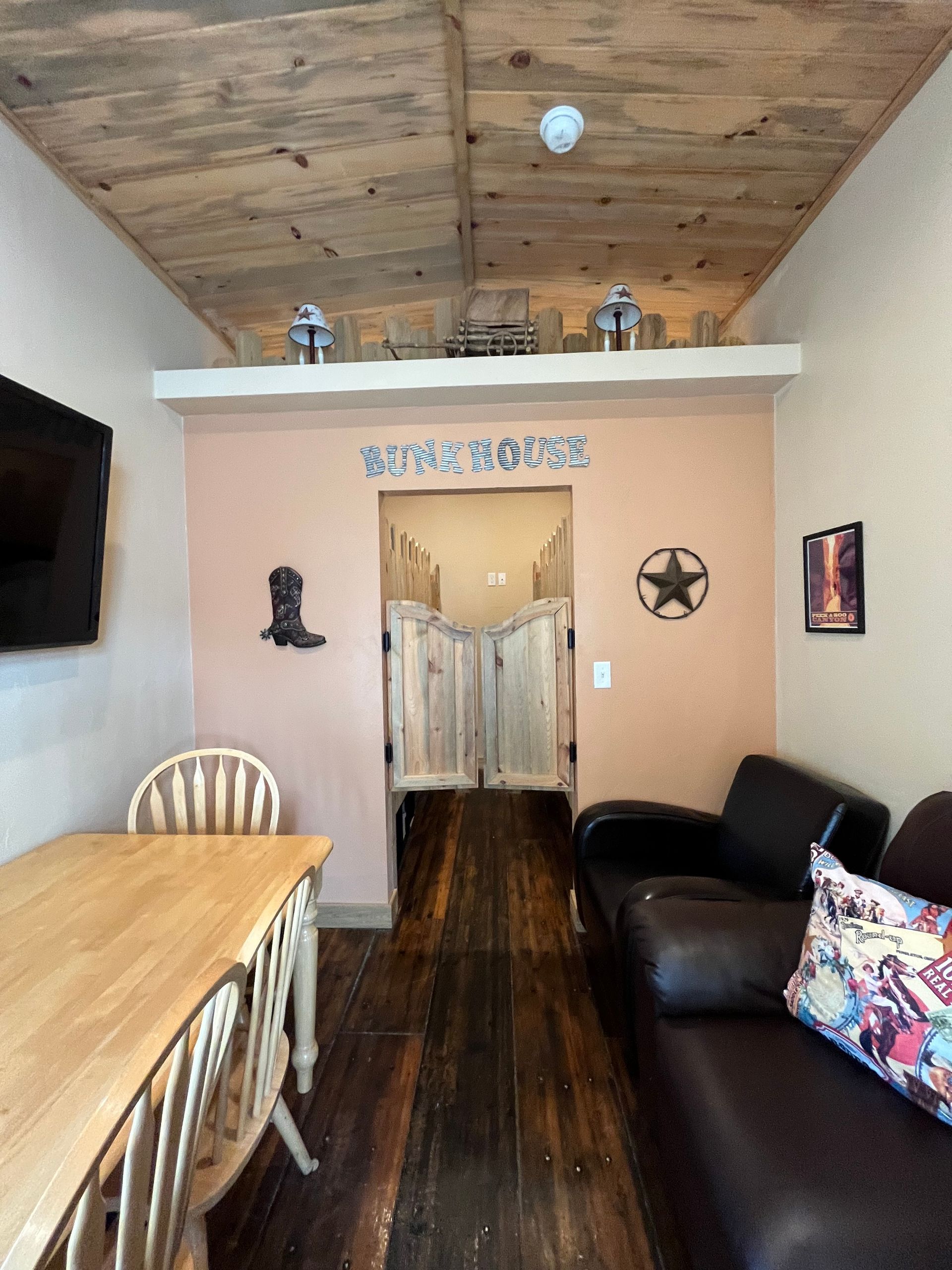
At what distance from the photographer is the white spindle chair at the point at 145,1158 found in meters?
0.47

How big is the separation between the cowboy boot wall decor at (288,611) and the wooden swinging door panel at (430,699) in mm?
389

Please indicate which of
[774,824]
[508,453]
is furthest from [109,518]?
[774,824]

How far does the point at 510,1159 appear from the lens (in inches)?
54.0

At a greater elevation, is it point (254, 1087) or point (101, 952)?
point (101, 952)

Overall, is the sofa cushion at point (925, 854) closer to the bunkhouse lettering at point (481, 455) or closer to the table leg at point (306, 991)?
the table leg at point (306, 991)

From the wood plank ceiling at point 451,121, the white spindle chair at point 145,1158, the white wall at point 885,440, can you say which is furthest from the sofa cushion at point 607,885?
the wood plank ceiling at point 451,121

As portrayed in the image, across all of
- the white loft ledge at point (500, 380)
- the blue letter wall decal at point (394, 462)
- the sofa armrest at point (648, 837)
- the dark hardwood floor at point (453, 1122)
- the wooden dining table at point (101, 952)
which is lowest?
the dark hardwood floor at point (453, 1122)

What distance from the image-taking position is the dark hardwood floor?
1194 millimetres

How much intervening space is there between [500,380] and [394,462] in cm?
59

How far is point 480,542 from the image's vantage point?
4.95 meters

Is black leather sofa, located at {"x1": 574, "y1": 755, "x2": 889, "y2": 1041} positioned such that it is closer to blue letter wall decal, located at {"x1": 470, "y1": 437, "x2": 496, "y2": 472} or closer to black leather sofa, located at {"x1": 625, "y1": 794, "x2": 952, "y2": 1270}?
black leather sofa, located at {"x1": 625, "y1": 794, "x2": 952, "y2": 1270}

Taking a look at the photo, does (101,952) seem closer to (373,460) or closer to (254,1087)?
(254,1087)

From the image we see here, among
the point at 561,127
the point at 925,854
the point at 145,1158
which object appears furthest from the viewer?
the point at 561,127

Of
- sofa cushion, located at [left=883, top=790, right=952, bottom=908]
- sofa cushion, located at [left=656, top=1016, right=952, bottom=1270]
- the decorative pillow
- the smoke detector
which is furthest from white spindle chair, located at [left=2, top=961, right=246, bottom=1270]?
the smoke detector
